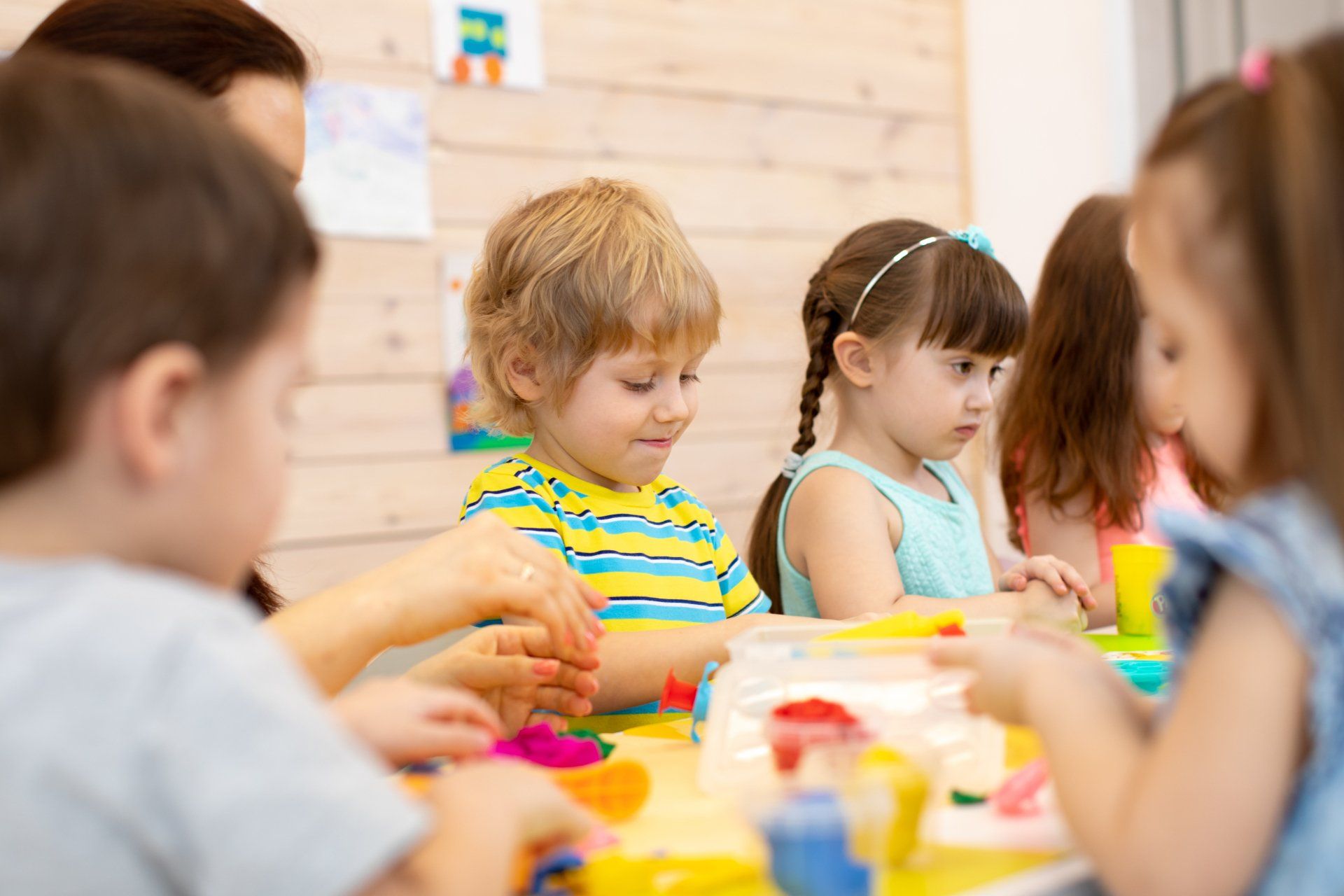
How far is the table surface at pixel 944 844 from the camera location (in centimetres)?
62

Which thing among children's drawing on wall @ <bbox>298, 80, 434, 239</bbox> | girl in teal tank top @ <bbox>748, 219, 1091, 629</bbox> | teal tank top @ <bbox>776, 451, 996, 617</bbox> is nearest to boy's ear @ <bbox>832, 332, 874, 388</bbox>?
girl in teal tank top @ <bbox>748, 219, 1091, 629</bbox>

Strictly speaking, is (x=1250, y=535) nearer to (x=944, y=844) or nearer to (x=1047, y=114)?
(x=944, y=844)

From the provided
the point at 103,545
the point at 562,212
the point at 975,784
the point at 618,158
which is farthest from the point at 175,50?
the point at 618,158

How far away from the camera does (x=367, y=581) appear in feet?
2.99

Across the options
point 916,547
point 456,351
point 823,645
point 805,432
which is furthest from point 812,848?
point 456,351

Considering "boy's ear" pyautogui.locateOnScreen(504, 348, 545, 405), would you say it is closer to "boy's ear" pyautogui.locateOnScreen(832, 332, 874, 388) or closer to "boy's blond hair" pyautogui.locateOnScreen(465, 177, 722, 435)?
"boy's blond hair" pyautogui.locateOnScreen(465, 177, 722, 435)

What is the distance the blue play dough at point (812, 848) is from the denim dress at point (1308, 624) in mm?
172

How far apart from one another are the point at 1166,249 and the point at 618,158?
6.52 feet

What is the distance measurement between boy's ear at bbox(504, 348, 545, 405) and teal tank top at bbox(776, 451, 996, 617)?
1.35 feet

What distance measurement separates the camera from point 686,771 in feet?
2.84

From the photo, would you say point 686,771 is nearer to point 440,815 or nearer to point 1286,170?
point 440,815

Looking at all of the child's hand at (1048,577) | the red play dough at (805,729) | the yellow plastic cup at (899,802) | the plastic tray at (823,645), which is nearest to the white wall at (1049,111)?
the child's hand at (1048,577)

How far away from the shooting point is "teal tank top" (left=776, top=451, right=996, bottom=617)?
5.29 ft

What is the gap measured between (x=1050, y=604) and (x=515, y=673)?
2.25 feet
